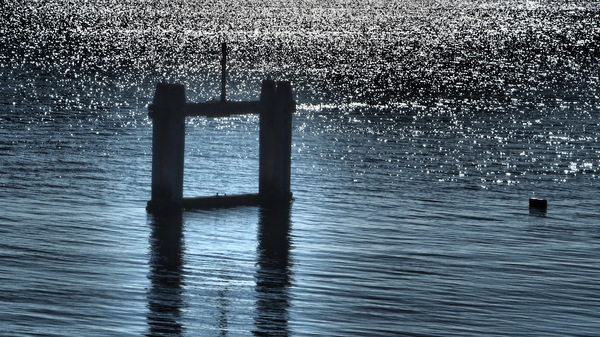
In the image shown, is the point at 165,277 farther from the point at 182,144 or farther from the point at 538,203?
the point at 538,203

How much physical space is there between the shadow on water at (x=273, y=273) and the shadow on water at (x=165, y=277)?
3.93 feet

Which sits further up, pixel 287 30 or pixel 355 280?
pixel 287 30

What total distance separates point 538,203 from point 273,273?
29.8 feet

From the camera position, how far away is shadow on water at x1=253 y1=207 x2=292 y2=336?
70.9 feet

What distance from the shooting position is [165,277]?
2455 centimetres

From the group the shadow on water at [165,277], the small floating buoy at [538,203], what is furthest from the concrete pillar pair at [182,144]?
the small floating buoy at [538,203]

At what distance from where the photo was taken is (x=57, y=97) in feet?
222

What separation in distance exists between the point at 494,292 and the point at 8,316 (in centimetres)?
754

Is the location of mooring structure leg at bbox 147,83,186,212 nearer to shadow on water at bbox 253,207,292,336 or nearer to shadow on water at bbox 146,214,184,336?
shadow on water at bbox 146,214,184,336

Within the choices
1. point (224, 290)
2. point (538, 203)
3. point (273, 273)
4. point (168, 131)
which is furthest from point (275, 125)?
point (224, 290)

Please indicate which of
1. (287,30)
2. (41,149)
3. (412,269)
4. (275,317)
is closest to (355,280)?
(412,269)

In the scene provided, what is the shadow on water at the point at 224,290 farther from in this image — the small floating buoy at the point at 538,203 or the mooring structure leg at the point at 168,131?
the small floating buoy at the point at 538,203

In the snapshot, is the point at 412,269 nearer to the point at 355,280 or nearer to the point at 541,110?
the point at 355,280

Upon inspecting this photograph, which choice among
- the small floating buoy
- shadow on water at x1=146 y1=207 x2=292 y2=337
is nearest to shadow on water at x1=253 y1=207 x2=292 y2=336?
shadow on water at x1=146 y1=207 x2=292 y2=337
